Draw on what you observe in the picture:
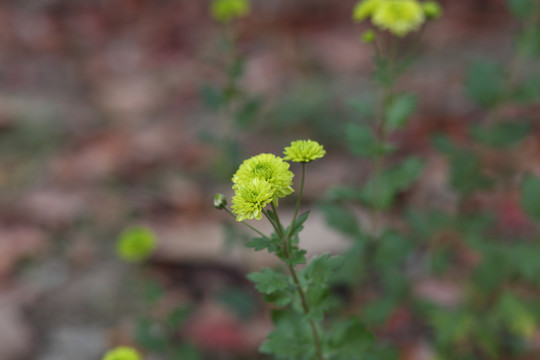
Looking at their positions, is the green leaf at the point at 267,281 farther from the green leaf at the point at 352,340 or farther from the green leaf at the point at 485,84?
the green leaf at the point at 485,84

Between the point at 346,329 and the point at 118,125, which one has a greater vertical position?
the point at 118,125

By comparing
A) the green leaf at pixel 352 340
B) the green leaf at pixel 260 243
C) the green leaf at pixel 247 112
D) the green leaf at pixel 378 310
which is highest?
the green leaf at pixel 247 112

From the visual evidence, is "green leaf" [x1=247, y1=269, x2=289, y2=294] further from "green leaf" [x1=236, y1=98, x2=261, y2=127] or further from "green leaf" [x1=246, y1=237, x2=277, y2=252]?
"green leaf" [x1=236, y1=98, x2=261, y2=127]

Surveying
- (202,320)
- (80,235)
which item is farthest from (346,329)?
(80,235)

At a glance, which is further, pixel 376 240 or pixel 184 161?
pixel 184 161

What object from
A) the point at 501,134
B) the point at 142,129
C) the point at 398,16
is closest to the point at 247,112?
the point at 398,16

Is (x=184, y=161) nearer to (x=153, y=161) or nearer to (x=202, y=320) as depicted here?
(x=153, y=161)

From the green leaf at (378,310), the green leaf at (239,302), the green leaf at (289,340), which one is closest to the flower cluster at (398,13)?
the green leaf at (289,340)
